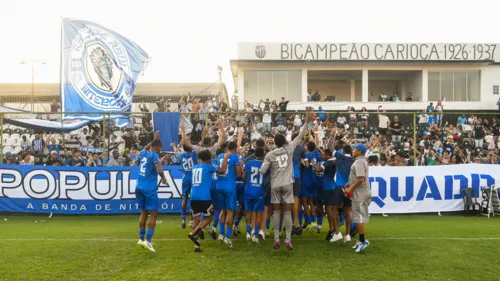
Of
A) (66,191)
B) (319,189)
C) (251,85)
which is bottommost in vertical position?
(66,191)

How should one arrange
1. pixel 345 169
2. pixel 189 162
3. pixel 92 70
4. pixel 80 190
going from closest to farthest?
pixel 345 169
pixel 189 162
pixel 80 190
pixel 92 70

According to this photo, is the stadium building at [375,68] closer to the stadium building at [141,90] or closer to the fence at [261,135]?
the stadium building at [141,90]

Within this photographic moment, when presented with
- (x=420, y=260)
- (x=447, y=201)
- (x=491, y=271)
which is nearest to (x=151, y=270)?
(x=420, y=260)

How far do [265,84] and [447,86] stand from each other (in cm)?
1429

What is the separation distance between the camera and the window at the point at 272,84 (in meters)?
36.1

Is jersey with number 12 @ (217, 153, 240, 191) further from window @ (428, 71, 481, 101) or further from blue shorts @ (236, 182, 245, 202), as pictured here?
window @ (428, 71, 481, 101)

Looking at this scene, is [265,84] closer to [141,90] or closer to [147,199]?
[141,90]

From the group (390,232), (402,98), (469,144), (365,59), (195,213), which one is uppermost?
(365,59)

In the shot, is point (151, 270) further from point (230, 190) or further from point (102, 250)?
point (230, 190)

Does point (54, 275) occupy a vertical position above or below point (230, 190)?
below

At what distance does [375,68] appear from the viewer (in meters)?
37.2

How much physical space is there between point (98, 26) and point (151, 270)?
550 inches

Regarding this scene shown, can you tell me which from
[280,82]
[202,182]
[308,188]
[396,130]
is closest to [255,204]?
[202,182]

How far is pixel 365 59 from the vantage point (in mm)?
36750
